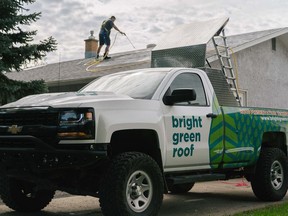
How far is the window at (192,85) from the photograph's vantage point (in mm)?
6746

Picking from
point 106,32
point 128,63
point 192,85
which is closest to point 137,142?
point 192,85

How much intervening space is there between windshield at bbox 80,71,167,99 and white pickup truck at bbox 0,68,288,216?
0.02m

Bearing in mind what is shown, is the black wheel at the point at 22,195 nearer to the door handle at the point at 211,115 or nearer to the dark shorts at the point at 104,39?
the door handle at the point at 211,115

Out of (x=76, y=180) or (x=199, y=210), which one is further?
(x=199, y=210)

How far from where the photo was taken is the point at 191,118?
21.5ft

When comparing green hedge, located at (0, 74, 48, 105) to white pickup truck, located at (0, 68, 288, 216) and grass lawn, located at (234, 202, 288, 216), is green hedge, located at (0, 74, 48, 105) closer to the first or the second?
white pickup truck, located at (0, 68, 288, 216)

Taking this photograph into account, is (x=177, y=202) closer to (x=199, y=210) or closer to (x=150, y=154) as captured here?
(x=199, y=210)

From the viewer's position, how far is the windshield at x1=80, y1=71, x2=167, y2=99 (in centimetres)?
632

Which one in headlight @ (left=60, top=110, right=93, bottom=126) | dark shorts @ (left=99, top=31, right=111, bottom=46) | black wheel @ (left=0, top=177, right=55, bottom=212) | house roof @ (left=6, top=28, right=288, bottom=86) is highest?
dark shorts @ (left=99, top=31, right=111, bottom=46)

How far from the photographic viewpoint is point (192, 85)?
23.1 feet

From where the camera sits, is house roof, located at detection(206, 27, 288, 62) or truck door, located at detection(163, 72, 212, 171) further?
house roof, located at detection(206, 27, 288, 62)

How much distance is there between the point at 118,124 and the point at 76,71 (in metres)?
12.0

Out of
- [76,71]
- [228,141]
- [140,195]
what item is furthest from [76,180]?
[76,71]

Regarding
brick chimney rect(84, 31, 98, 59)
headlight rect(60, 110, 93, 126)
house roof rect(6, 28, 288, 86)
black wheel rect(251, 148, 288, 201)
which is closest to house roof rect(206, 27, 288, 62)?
house roof rect(6, 28, 288, 86)
